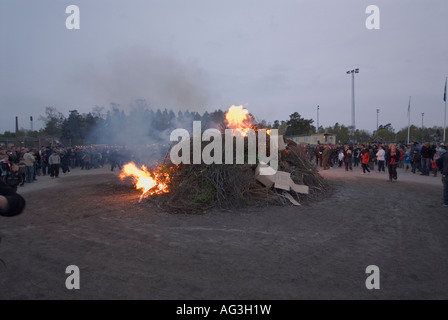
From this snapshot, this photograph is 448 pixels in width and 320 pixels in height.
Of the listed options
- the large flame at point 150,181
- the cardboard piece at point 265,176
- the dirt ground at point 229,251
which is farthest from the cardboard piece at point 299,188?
the large flame at point 150,181

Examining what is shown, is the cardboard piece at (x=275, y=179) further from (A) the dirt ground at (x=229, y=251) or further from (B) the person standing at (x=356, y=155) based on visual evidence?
(B) the person standing at (x=356, y=155)

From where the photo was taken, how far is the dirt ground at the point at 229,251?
3980 millimetres

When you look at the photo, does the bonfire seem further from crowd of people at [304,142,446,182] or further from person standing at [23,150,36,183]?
person standing at [23,150,36,183]

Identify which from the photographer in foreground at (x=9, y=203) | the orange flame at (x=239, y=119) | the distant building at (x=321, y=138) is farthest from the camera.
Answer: the distant building at (x=321, y=138)

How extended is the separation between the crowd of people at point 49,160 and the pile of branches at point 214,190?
435cm

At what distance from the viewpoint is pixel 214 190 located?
8.99m

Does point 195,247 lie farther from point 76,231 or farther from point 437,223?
point 437,223

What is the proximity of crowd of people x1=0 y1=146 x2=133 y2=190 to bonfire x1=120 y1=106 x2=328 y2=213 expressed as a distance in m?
4.04

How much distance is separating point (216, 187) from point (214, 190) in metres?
0.16

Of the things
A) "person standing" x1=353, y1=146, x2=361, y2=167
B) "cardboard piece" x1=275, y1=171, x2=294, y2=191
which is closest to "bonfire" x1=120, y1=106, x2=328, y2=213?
"cardboard piece" x1=275, y1=171, x2=294, y2=191

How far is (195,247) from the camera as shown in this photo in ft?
18.4

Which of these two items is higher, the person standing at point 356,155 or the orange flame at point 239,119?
the orange flame at point 239,119

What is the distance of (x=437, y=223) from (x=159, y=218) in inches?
261
